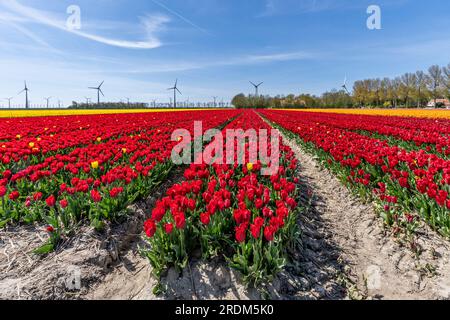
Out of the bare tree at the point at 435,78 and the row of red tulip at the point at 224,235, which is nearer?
the row of red tulip at the point at 224,235

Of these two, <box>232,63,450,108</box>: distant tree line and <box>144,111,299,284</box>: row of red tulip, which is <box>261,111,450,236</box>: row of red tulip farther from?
<box>232,63,450,108</box>: distant tree line

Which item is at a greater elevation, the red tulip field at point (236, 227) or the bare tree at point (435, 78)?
the bare tree at point (435, 78)

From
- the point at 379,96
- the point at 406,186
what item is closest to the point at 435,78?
the point at 379,96

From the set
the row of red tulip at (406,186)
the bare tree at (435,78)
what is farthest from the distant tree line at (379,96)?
the row of red tulip at (406,186)

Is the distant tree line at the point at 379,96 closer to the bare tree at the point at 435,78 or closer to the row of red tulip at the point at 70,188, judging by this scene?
the bare tree at the point at 435,78

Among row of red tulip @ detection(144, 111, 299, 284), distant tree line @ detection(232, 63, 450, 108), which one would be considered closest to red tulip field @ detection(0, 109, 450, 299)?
row of red tulip @ detection(144, 111, 299, 284)

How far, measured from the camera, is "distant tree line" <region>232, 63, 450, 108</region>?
78.6 metres

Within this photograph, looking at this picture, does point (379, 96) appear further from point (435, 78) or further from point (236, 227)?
point (236, 227)

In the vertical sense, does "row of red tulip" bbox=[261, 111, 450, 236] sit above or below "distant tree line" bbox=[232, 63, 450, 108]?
below

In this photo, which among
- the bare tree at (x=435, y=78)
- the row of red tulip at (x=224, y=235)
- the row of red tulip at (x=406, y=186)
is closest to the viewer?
the row of red tulip at (x=224, y=235)

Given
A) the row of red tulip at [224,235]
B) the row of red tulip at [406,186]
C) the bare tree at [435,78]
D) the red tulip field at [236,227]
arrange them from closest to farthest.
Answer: the row of red tulip at [224,235]
the red tulip field at [236,227]
the row of red tulip at [406,186]
the bare tree at [435,78]

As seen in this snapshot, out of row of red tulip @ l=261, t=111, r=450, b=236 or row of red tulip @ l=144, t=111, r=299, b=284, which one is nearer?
row of red tulip @ l=144, t=111, r=299, b=284

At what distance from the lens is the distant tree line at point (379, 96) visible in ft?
258
